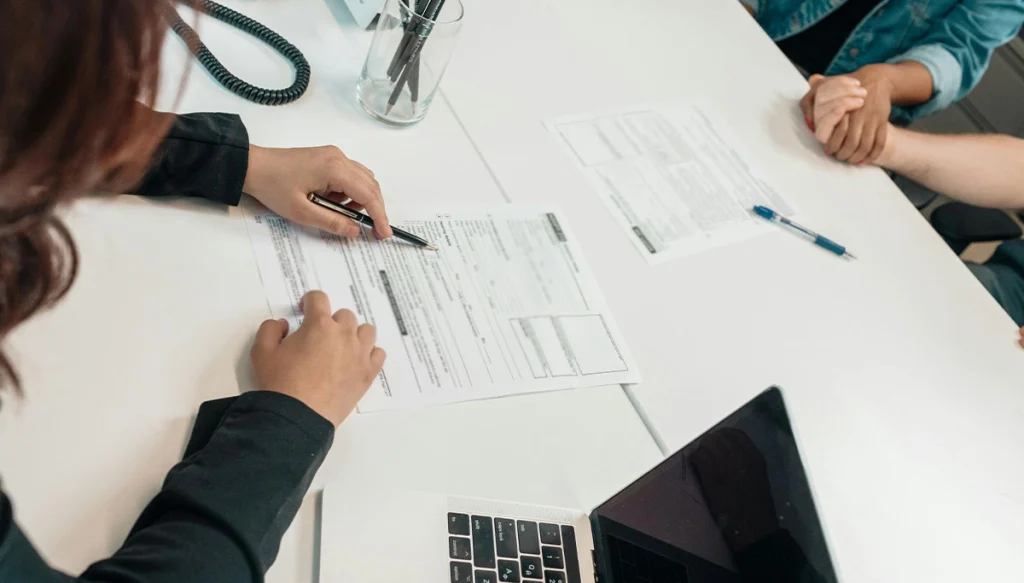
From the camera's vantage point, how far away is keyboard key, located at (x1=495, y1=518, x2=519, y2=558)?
648 millimetres

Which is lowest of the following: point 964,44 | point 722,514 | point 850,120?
point 722,514

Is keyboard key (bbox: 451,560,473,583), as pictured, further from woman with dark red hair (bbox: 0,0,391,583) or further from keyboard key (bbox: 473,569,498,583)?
woman with dark red hair (bbox: 0,0,391,583)

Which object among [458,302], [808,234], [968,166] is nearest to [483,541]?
[458,302]

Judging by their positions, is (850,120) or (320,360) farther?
(850,120)

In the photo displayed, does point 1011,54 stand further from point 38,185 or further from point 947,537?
point 38,185

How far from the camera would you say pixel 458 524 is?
2.13ft

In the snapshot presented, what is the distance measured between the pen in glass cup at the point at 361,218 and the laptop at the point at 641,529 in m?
0.30

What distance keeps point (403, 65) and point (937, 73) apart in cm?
109

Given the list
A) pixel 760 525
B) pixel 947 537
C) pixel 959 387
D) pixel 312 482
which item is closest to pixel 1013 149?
pixel 959 387

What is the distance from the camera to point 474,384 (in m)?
0.75

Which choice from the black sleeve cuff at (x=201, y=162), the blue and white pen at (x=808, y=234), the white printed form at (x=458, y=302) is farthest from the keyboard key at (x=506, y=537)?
the blue and white pen at (x=808, y=234)

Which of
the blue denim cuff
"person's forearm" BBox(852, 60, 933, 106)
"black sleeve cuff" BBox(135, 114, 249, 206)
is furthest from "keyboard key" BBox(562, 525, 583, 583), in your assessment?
the blue denim cuff

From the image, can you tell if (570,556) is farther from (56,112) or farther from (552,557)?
(56,112)

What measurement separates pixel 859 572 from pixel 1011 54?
7.61 feet
